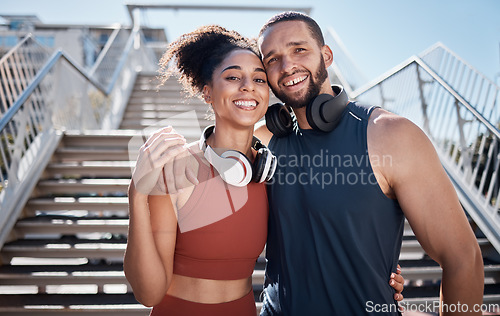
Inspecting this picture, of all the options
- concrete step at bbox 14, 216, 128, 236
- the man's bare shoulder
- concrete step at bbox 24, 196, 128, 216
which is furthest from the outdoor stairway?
the man's bare shoulder

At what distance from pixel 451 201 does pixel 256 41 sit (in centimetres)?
135

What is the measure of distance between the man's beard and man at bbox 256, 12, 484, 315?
0.14 m

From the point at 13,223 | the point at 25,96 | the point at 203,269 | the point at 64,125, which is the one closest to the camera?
the point at 203,269

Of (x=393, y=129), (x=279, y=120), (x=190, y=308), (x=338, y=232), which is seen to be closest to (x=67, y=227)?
(x=190, y=308)

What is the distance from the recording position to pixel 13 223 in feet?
12.4

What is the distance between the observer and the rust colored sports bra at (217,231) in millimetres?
1491

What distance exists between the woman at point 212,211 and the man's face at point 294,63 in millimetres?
82

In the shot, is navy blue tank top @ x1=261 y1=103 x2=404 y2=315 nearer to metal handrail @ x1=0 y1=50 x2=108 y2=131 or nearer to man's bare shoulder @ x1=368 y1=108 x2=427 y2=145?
man's bare shoulder @ x1=368 y1=108 x2=427 y2=145

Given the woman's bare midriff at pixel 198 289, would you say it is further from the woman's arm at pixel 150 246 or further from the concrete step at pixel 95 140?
the concrete step at pixel 95 140

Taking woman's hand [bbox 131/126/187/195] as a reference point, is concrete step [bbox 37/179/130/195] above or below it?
above

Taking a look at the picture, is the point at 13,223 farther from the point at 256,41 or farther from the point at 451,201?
the point at 451,201

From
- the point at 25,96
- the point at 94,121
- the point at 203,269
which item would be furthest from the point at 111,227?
the point at 94,121

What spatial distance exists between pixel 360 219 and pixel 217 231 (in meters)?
0.63

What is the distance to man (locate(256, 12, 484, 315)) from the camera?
1.33 metres
